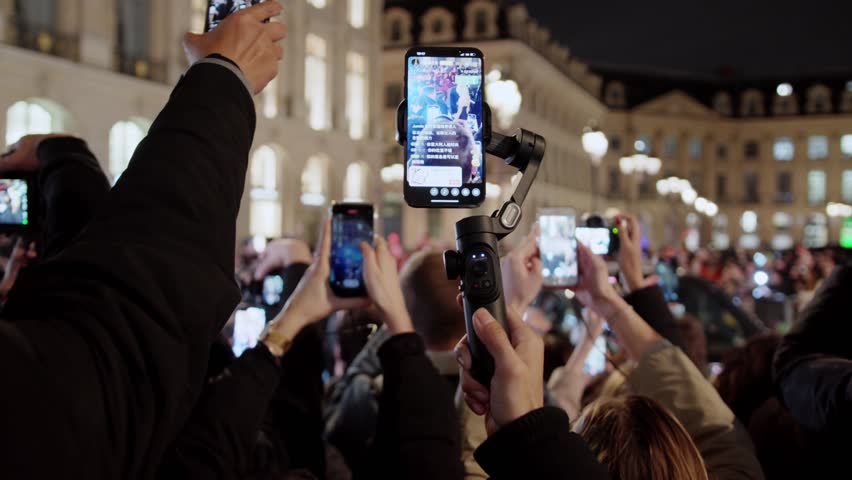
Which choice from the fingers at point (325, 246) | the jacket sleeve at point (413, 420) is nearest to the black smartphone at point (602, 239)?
the fingers at point (325, 246)

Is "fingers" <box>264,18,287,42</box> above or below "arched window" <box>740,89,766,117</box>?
below

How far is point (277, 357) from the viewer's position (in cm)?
245

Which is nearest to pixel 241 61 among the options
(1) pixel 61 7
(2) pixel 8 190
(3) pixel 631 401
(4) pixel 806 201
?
(3) pixel 631 401

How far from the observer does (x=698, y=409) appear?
2566mm

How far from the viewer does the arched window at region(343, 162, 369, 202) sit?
33.3 m

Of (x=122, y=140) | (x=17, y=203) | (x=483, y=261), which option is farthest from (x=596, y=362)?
(x=122, y=140)

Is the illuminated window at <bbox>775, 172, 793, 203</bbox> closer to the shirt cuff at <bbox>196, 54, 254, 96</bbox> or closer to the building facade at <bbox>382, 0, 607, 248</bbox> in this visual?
the building facade at <bbox>382, 0, 607, 248</bbox>

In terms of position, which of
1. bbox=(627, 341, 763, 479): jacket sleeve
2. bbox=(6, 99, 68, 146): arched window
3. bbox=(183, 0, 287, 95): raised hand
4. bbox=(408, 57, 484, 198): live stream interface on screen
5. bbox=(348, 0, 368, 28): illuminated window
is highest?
bbox=(348, 0, 368, 28): illuminated window

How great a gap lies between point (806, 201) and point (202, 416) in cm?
9015

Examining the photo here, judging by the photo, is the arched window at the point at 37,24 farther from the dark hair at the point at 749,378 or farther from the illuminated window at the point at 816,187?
the illuminated window at the point at 816,187

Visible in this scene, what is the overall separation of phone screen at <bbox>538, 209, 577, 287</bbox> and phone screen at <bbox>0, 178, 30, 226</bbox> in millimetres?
1884

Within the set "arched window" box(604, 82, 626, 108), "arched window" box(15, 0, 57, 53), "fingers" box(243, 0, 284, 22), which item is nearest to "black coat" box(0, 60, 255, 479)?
"fingers" box(243, 0, 284, 22)

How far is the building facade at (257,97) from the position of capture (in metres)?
20.0

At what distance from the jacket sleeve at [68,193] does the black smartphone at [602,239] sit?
186cm
